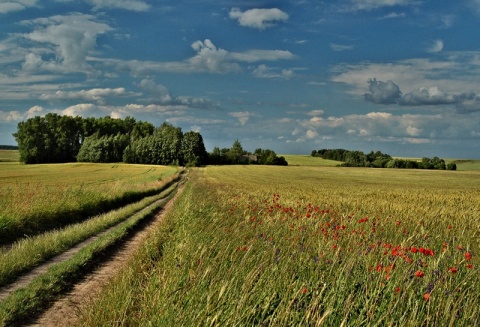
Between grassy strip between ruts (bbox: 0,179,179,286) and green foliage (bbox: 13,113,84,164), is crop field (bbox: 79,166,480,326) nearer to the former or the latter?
grassy strip between ruts (bbox: 0,179,179,286)

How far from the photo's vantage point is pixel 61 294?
Answer: 336 inches

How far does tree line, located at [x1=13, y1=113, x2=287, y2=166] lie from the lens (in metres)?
115

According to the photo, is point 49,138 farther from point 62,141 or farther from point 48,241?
point 48,241

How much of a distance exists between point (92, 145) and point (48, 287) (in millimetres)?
116725

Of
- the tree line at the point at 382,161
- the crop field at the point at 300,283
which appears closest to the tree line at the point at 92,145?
the tree line at the point at 382,161

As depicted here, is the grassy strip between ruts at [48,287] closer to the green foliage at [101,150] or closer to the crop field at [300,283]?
the crop field at [300,283]

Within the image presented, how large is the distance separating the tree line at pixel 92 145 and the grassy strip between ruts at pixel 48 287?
107655 mm

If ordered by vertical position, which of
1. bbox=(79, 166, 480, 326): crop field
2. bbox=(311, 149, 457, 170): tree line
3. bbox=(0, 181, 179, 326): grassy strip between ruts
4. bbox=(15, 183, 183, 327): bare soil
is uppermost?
bbox=(311, 149, 457, 170): tree line

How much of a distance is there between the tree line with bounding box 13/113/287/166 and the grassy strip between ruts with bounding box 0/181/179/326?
10766 cm

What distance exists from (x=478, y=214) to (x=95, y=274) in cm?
1112

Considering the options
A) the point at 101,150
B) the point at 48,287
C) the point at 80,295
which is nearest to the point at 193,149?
the point at 101,150

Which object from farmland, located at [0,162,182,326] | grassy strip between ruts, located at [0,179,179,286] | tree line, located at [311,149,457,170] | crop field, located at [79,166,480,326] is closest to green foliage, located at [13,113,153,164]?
tree line, located at [311,149,457,170]

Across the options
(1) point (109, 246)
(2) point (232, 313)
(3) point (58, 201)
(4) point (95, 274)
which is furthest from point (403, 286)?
(3) point (58, 201)

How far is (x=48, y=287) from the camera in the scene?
8633mm
